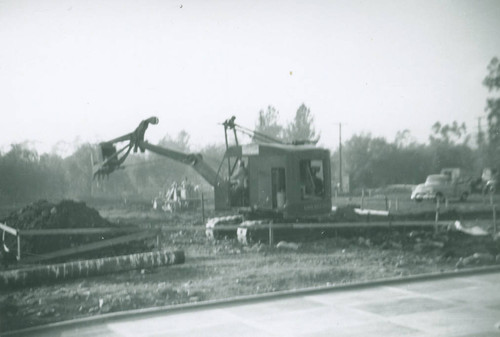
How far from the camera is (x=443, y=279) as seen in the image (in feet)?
26.3

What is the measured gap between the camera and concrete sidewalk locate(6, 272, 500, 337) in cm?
575

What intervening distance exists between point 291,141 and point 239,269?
11.7 ft

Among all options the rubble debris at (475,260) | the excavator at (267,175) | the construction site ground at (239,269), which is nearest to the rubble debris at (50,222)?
the construction site ground at (239,269)

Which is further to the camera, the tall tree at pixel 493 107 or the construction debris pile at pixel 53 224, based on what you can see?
the construction debris pile at pixel 53 224

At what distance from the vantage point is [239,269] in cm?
929

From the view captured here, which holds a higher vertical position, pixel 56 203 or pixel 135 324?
pixel 56 203

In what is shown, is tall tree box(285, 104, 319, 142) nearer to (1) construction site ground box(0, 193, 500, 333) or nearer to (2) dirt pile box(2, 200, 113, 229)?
(1) construction site ground box(0, 193, 500, 333)

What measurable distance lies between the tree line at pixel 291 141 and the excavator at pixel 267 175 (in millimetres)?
345

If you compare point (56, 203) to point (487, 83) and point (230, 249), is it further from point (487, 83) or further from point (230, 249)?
point (487, 83)

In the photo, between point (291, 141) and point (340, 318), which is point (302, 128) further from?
point (340, 318)

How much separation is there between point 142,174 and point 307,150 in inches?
141

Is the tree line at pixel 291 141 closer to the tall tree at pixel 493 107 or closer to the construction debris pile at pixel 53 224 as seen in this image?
the tall tree at pixel 493 107

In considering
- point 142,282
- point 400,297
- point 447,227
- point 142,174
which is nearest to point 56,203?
point 142,174

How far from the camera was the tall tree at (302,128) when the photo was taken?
1079cm
